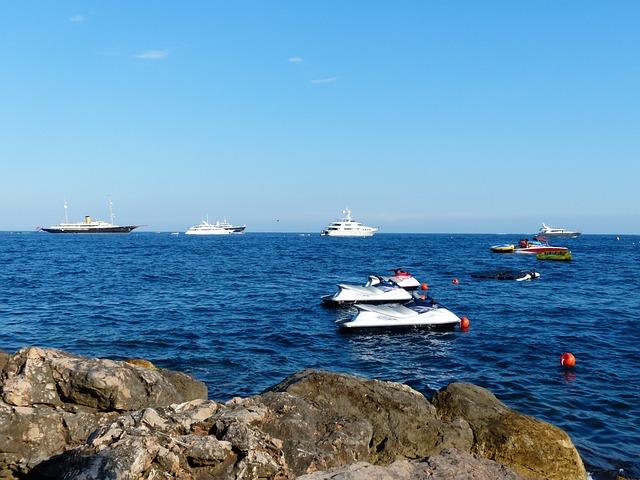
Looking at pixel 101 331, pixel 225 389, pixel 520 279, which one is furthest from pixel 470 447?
pixel 520 279

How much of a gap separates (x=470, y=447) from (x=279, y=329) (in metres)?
17.5

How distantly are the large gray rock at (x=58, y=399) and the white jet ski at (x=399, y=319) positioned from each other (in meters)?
16.4

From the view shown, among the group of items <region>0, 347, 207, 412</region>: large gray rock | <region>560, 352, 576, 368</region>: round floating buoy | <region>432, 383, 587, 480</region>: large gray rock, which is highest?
<region>0, 347, 207, 412</region>: large gray rock

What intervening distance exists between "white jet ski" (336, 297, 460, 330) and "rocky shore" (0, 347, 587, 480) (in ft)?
47.3

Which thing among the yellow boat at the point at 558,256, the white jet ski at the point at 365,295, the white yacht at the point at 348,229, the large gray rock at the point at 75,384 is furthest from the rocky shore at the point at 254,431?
the white yacht at the point at 348,229

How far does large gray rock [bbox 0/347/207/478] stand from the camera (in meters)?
8.28

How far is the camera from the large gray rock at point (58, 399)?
8.28 metres

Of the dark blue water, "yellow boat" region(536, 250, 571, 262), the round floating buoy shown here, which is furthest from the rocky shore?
"yellow boat" region(536, 250, 571, 262)

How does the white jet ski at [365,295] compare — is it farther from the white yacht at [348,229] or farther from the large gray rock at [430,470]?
the white yacht at [348,229]

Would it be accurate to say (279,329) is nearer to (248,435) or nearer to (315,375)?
(315,375)

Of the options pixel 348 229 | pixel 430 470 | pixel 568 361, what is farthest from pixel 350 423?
pixel 348 229

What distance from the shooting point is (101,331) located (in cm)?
2509

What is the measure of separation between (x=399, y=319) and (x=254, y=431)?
63.9ft

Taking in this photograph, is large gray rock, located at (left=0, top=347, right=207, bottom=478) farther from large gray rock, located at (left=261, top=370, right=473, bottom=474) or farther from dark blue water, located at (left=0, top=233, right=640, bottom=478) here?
dark blue water, located at (left=0, top=233, right=640, bottom=478)
